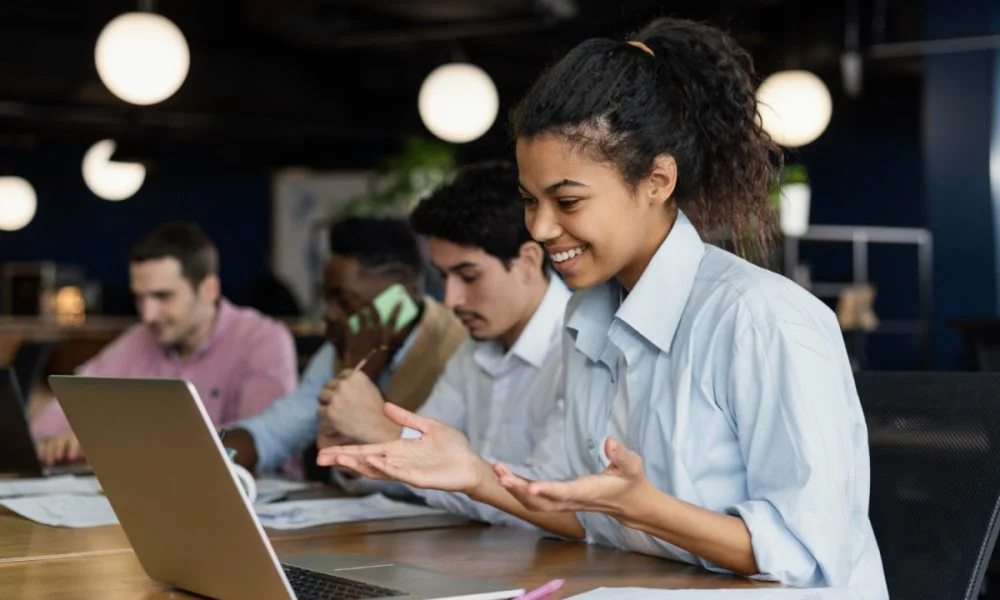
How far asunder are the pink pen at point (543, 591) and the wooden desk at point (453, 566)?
0.01 metres

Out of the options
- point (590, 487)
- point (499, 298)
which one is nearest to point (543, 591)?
point (590, 487)

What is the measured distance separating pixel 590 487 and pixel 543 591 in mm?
137

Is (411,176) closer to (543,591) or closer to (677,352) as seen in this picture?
(677,352)

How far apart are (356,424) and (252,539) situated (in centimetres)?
119

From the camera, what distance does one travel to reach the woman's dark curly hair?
171 cm

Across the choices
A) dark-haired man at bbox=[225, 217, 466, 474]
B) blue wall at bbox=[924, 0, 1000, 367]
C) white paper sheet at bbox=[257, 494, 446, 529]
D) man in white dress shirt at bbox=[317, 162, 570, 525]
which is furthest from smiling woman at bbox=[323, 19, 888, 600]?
blue wall at bbox=[924, 0, 1000, 367]

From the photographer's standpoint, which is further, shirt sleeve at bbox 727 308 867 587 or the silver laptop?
shirt sleeve at bbox 727 308 867 587

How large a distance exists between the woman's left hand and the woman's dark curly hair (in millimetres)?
453

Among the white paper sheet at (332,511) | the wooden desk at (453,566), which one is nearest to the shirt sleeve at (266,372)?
the white paper sheet at (332,511)

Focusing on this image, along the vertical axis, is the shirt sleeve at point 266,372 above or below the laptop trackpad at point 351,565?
below

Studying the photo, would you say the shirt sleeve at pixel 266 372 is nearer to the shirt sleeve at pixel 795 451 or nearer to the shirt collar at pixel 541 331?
the shirt collar at pixel 541 331

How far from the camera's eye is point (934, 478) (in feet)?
5.72

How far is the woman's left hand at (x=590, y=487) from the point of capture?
1369mm

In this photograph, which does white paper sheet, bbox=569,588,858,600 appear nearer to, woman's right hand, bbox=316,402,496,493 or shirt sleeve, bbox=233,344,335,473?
woman's right hand, bbox=316,402,496,493
